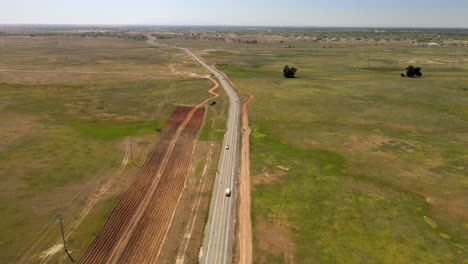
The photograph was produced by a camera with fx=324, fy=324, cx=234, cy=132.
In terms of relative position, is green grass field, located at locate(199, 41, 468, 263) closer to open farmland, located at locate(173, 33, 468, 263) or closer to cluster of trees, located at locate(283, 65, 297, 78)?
open farmland, located at locate(173, 33, 468, 263)

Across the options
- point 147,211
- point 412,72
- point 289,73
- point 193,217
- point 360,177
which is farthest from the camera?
point 289,73

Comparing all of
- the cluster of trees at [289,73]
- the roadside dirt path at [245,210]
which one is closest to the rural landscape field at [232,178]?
the roadside dirt path at [245,210]

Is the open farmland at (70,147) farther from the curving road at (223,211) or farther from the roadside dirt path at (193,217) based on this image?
the curving road at (223,211)

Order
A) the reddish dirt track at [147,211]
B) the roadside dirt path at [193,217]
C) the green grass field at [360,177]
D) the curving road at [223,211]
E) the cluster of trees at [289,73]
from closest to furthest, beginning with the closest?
the roadside dirt path at [193,217] → the reddish dirt track at [147,211] → the curving road at [223,211] → the green grass field at [360,177] → the cluster of trees at [289,73]

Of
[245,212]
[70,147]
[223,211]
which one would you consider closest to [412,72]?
[245,212]

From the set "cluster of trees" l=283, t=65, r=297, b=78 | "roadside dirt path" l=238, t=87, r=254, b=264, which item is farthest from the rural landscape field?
"cluster of trees" l=283, t=65, r=297, b=78

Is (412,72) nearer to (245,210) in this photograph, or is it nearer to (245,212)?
(245,210)
